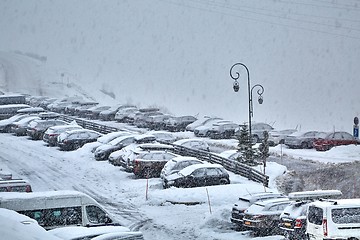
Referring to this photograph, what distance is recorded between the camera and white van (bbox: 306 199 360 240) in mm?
17422

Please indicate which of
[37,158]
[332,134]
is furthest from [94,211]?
[332,134]

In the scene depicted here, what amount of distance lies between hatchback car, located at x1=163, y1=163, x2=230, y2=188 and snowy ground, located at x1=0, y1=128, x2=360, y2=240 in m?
0.68

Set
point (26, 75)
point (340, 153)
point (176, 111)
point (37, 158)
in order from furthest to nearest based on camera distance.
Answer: point (26, 75)
point (176, 111)
point (340, 153)
point (37, 158)

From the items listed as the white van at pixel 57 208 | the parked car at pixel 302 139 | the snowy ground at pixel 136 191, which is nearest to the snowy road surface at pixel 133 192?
the snowy ground at pixel 136 191

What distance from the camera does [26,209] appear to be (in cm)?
1673

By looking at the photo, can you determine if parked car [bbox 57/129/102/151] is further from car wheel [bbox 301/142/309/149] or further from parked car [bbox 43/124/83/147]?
car wheel [bbox 301/142/309/149]

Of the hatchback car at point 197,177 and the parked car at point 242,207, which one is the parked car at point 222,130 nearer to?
the hatchback car at point 197,177

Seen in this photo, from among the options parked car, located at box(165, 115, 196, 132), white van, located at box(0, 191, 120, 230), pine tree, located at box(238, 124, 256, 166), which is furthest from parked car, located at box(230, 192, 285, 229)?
parked car, located at box(165, 115, 196, 132)

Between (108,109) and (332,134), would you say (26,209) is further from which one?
(108,109)

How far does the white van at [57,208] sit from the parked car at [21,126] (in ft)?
84.7

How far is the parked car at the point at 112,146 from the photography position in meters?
34.1

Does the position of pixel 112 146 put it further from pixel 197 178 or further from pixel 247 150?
pixel 197 178

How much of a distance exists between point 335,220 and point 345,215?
0.42 metres

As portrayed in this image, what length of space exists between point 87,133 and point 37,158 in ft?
14.6
